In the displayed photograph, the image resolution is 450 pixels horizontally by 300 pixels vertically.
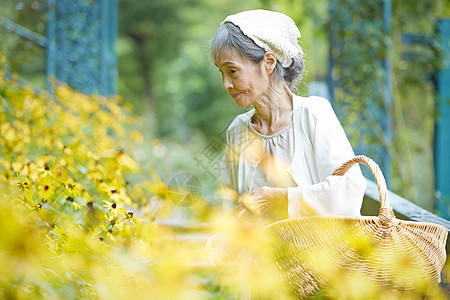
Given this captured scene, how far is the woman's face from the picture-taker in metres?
1.68

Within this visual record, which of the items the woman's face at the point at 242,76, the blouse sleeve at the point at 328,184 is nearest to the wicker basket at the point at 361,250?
the blouse sleeve at the point at 328,184

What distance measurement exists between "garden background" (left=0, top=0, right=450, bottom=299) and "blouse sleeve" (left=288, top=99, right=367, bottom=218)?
27cm

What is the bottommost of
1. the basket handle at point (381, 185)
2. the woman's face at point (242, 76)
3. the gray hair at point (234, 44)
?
the basket handle at point (381, 185)

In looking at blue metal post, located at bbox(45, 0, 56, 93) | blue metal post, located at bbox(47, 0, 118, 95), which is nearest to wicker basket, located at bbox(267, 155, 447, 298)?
blue metal post, located at bbox(45, 0, 56, 93)

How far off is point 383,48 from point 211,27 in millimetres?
14037

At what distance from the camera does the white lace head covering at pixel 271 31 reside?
5.49ft

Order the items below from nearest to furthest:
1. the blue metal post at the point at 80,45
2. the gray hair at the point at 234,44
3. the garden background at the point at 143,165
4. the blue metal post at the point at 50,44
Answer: the garden background at the point at 143,165 → the gray hair at the point at 234,44 → the blue metal post at the point at 50,44 → the blue metal post at the point at 80,45

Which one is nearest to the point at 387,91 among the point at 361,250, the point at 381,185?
the point at 381,185

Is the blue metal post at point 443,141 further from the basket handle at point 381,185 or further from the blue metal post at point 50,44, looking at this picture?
the blue metal post at point 50,44

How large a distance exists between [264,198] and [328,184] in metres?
0.20

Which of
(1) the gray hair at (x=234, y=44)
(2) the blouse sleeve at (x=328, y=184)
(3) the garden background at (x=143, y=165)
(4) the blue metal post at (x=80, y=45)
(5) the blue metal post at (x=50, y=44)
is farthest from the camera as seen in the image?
(4) the blue metal post at (x=80, y=45)

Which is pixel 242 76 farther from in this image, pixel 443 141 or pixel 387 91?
pixel 443 141

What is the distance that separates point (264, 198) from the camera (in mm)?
1625

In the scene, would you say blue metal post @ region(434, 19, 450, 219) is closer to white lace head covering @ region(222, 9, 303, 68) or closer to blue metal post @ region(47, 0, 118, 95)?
white lace head covering @ region(222, 9, 303, 68)
